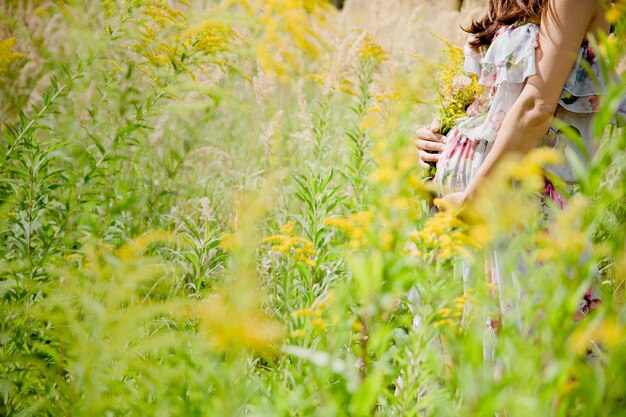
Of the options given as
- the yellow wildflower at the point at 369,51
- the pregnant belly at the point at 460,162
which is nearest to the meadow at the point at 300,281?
the yellow wildflower at the point at 369,51

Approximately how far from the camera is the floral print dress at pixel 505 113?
5.46 feet

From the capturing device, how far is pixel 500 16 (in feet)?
5.90

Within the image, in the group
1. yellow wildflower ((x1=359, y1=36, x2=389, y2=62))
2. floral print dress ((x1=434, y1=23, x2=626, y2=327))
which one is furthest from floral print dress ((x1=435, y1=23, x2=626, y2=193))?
yellow wildflower ((x1=359, y1=36, x2=389, y2=62))

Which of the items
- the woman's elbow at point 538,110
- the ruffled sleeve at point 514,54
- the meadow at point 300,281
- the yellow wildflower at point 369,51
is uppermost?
the ruffled sleeve at point 514,54

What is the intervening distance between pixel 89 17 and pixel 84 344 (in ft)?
6.79

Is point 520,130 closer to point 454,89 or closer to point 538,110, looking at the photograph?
point 538,110

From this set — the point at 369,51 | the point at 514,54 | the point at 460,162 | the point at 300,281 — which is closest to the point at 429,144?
the point at 460,162

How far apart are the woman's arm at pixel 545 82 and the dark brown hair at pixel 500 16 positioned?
64 millimetres

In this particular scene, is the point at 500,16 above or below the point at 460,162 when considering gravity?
above

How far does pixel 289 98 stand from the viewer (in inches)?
183

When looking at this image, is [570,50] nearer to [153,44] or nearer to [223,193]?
[153,44]

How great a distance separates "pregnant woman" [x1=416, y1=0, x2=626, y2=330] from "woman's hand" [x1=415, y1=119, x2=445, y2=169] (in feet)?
0.28

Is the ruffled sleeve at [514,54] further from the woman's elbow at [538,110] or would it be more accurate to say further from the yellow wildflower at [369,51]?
the yellow wildflower at [369,51]

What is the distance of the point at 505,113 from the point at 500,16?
0.32 m
